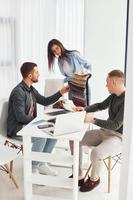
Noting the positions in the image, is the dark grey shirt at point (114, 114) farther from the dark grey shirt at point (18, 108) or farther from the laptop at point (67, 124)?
the dark grey shirt at point (18, 108)

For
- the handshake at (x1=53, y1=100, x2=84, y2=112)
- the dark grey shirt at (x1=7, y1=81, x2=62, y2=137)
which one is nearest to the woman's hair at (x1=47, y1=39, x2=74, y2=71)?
the handshake at (x1=53, y1=100, x2=84, y2=112)

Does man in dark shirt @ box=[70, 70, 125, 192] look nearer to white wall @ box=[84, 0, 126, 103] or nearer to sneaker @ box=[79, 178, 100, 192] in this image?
sneaker @ box=[79, 178, 100, 192]

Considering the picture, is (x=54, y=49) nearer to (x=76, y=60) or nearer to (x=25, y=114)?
(x=76, y=60)

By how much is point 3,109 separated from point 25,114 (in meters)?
0.24

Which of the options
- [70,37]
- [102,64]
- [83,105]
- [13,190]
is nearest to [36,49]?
[70,37]

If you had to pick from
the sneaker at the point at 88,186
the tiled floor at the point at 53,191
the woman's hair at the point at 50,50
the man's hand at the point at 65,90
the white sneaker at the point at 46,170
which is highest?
the woman's hair at the point at 50,50

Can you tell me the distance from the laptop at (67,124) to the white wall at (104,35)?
2.15 m

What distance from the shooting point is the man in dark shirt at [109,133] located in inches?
95.0

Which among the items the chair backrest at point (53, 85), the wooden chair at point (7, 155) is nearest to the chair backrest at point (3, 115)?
the wooden chair at point (7, 155)

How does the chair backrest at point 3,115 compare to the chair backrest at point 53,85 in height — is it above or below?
below

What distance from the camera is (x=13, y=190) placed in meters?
2.61

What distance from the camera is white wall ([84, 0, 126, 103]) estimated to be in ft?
13.4

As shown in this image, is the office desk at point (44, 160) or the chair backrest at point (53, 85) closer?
the office desk at point (44, 160)

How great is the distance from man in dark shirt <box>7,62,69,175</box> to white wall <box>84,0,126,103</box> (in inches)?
64.5
